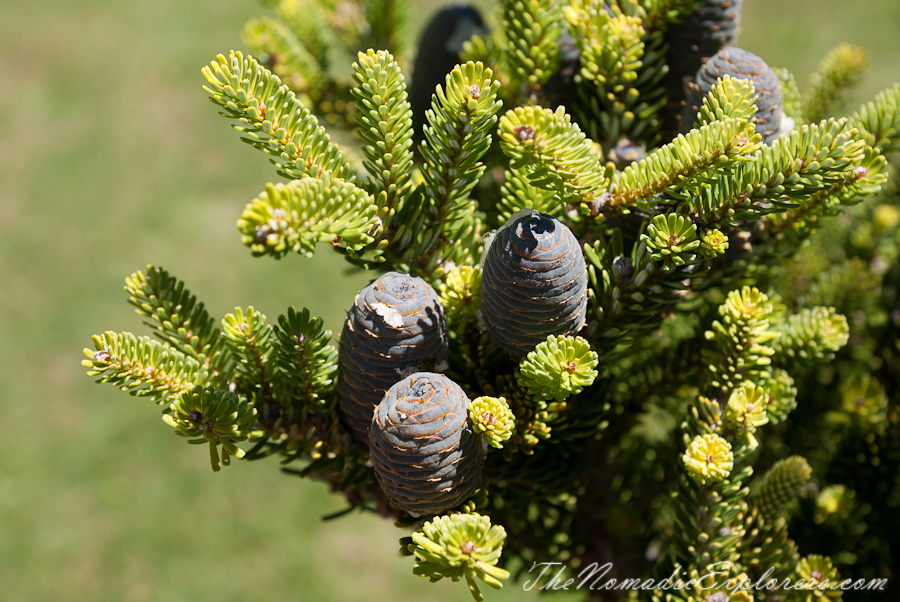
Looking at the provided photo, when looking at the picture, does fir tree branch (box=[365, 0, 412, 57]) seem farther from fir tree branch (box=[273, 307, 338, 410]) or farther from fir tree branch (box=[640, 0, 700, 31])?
fir tree branch (box=[273, 307, 338, 410])

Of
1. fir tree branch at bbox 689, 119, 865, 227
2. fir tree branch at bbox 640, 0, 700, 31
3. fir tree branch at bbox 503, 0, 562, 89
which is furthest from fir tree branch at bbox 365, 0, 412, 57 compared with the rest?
fir tree branch at bbox 689, 119, 865, 227

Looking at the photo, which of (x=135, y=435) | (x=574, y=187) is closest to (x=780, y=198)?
(x=574, y=187)

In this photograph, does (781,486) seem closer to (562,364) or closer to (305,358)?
(562,364)

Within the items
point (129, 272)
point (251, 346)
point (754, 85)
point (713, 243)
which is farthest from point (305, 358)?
point (129, 272)

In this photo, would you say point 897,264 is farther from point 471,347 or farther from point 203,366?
point 203,366

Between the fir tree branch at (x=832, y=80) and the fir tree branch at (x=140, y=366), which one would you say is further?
the fir tree branch at (x=832, y=80)

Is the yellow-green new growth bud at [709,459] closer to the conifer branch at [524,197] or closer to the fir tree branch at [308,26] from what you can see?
the conifer branch at [524,197]

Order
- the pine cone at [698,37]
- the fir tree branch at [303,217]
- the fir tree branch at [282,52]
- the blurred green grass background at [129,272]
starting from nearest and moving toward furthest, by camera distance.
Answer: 1. the fir tree branch at [303,217]
2. the pine cone at [698,37]
3. the fir tree branch at [282,52]
4. the blurred green grass background at [129,272]

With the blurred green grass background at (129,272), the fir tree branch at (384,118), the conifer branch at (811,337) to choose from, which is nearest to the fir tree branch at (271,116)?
the fir tree branch at (384,118)
